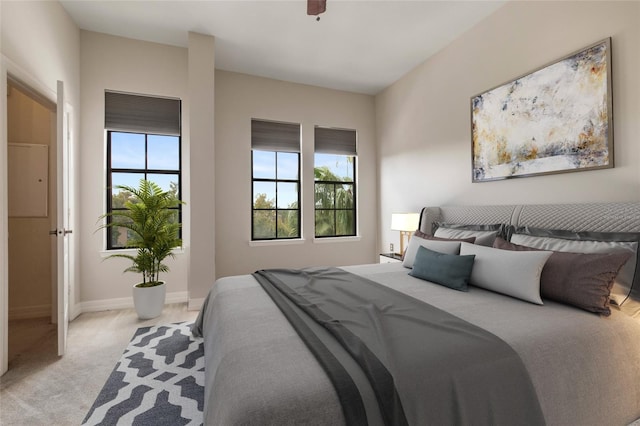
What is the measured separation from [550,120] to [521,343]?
2.02 m

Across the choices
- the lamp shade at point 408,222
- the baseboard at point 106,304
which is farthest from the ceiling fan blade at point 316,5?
the baseboard at point 106,304

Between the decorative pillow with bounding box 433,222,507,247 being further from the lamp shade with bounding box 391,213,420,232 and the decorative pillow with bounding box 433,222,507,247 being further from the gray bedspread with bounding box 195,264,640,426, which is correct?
the gray bedspread with bounding box 195,264,640,426

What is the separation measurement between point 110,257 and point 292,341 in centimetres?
322

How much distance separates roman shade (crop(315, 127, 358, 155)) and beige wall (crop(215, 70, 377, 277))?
0.34 feet

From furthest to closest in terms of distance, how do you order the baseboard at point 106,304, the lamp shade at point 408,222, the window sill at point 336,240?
the window sill at point 336,240, the lamp shade at point 408,222, the baseboard at point 106,304

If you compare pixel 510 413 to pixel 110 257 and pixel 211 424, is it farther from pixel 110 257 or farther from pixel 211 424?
pixel 110 257

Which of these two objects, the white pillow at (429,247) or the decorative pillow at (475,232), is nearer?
the white pillow at (429,247)

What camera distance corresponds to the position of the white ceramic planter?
121 inches

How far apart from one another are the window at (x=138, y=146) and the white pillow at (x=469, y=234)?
2974 mm

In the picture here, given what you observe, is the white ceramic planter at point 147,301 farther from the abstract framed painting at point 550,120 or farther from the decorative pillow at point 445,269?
the abstract framed painting at point 550,120

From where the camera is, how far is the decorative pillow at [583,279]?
1.58m

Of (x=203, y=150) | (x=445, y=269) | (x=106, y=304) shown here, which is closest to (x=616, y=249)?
(x=445, y=269)

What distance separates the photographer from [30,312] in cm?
321

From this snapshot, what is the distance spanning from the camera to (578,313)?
5.12 feet
